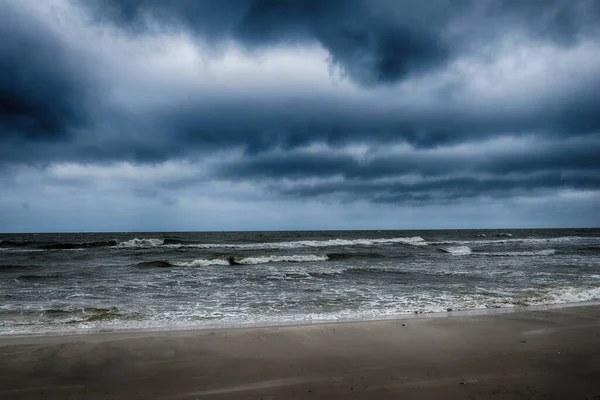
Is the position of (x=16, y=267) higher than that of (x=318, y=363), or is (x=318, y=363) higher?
(x=318, y=363)

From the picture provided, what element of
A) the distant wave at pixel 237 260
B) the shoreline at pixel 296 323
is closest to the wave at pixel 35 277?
the distant wave at pixel 237 260

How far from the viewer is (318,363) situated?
19.4ft

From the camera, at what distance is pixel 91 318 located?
31.1ft

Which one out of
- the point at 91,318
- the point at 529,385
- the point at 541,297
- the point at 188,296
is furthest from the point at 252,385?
the point at 541,297

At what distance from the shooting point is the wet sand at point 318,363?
4.89 m

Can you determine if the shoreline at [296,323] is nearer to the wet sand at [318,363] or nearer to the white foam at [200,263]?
the wet sand at [318,363]

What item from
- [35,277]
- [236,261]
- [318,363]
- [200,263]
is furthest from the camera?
[236,261]

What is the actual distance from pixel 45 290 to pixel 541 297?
1617 centimetres

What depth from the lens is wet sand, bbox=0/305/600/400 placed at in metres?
4.89

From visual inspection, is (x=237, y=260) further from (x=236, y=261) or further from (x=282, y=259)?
(x=282, y=259)

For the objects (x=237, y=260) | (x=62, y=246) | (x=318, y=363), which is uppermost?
(x=62, y=246)

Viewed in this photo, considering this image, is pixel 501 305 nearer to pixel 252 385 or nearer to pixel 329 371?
pixel 329 371

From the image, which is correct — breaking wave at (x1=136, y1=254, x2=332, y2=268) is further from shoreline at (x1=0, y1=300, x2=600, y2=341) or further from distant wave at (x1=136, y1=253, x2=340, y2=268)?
shoreline at (x1=0, y1=300, x2=600, y2=341)

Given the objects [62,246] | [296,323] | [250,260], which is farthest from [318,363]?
[62,246]
